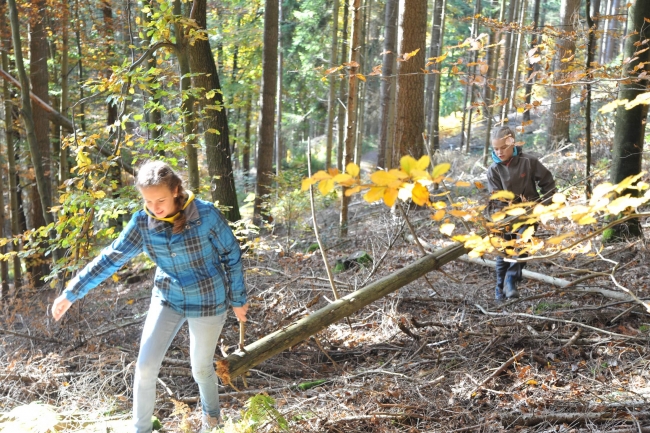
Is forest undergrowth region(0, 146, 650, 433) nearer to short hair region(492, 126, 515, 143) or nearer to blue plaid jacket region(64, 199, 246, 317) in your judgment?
blue plaid jacket region(64, 199, 246, 317)

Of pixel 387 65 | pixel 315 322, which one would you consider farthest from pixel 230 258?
pixel 387 65

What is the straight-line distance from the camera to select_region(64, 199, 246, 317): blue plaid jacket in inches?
131

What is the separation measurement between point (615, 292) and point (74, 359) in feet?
17.6

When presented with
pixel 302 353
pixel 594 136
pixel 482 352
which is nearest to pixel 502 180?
pixel 482 352

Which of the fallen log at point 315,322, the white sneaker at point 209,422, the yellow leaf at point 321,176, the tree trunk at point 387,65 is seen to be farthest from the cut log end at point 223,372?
the tree trunk at point 387,65

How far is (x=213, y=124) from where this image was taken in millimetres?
7617

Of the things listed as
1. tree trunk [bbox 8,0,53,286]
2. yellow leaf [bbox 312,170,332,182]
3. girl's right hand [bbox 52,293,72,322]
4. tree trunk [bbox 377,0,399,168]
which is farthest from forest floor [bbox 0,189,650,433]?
tree trunk [bbox 377,0,399,168]

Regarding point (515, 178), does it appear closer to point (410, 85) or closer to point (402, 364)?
point (402, 364)

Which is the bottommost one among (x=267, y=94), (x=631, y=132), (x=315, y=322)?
(x=315, y=322)

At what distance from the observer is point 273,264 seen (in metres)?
7.50

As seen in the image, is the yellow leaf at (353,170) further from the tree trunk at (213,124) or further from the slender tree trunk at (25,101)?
the slender tree trunk at (25,101)

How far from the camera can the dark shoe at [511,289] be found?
17.6 ft

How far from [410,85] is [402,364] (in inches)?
261

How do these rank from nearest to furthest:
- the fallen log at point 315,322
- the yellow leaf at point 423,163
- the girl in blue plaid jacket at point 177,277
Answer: the yellow leaf at point 423,163 → the girl in blue plaid jacket at point 177,277 → the fallen log at point 315,322
